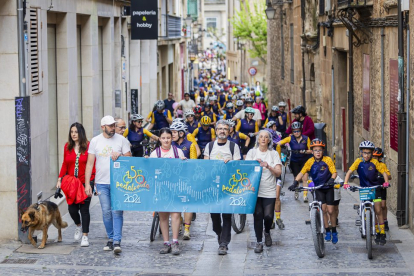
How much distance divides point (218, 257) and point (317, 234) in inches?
53.4

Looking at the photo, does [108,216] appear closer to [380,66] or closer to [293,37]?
[380,66]

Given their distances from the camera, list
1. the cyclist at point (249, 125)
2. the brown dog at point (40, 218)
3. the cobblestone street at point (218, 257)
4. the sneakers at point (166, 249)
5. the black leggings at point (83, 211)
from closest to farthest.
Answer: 1. the cobblestone street at point (218, 257)
2. the brown dog at point (40, 218)
3. the sneakers at point (166, 249)
4. the black leggings at point (83, 211)
5. the cyclist at point (249, 125)

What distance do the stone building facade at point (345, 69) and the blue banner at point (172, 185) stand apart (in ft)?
10.2

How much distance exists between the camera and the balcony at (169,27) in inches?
1442

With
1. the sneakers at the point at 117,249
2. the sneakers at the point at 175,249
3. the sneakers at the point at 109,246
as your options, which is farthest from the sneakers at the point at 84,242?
the sneakers at the point at 175,249

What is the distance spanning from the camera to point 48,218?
11.8m

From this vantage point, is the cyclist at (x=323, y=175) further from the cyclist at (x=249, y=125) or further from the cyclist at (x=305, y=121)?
the cyclist at (x=249, y=125)

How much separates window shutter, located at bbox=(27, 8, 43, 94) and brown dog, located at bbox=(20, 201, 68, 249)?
222cm

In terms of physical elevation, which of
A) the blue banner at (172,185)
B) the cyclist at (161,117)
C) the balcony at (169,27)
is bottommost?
the blue banner at (172,185)

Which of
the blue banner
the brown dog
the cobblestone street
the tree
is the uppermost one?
the tree

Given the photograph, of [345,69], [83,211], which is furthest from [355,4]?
[83,211]

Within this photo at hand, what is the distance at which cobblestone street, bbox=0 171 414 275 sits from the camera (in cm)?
1067

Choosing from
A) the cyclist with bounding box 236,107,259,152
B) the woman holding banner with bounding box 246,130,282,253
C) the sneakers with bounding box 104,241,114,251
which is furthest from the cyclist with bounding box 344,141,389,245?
the cyclist with bounding box 236,107,259,152

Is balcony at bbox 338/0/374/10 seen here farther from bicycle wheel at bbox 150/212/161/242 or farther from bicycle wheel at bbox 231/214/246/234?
bicycle wheel at bbox 150/212/161/242
